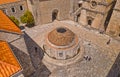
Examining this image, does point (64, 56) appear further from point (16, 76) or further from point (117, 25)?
point (117, 25)

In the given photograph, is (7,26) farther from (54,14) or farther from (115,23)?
(115,23)

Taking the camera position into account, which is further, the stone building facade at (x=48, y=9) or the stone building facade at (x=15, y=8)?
the stone building facade at (x=15, y=8)

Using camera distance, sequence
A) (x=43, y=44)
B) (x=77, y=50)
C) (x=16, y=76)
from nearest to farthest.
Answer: (x=16, y=76)
(x=77, y=50)
(x=43, y=44)

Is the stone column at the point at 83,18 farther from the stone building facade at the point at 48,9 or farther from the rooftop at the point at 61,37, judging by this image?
the rooftop at the point at 61,37

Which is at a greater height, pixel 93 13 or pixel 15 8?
pixel 93 13

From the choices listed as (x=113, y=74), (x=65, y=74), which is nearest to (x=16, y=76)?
(x=65, y=74)

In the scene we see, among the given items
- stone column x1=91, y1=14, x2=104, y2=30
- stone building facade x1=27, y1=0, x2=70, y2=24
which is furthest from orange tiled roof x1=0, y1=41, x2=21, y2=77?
stone column x1=91, y1=14, x2=104, y2=30

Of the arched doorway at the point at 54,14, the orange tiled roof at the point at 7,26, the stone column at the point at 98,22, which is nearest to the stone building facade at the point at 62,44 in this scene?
the orange tiled roof at the point at 7,26

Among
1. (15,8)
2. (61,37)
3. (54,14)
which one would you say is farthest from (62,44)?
(15,8)
